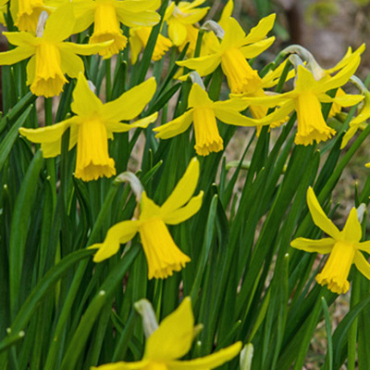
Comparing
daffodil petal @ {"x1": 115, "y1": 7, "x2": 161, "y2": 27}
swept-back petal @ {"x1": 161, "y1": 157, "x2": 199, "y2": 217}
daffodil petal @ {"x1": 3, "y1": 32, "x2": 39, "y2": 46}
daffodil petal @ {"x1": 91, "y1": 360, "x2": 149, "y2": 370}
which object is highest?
daffodil petal @ {"x1": 115, "y1": 7, "x2": 161, "y2": 27}

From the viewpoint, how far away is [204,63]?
50.4 inches

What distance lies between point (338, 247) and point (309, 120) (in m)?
0.26

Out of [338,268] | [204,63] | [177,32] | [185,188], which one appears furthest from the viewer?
[177,32]

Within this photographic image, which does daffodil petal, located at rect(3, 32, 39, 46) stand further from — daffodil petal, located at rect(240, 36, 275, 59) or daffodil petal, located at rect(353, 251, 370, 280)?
daffodil petal, located at rect(353, 251, 370, 280)

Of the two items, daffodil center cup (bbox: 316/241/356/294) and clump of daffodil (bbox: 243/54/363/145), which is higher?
clump of daffodil (bbox: 243/54/363/145)

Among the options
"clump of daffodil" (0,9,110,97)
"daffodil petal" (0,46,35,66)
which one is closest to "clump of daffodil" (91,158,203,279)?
"clump of daffodil" (0,9,110,97)

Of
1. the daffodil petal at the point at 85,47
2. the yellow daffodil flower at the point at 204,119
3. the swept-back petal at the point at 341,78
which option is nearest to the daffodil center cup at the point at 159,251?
the yellow daffodil flower at the point at 204,119

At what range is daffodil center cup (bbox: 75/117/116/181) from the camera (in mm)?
1065

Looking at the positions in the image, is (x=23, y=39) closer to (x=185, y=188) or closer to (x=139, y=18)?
(x=139, y=18)

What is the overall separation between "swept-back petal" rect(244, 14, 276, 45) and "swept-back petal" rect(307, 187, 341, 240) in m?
0.35

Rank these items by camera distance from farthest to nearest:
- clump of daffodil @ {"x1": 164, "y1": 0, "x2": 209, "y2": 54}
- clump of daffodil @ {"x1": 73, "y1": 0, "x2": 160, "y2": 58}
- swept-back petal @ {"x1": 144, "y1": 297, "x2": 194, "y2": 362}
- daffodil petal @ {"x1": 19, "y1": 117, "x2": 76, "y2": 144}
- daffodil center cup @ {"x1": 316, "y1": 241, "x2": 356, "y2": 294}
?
clump of daffodil @ {"x1": 164, "y1": 0, "x2": 209, "y2": 54} → clump of daffodil @ {"x1": 73, "y1": 0, "x2": 160, "y2": 58} → daffodil center cup @ {"x1": 316, "y1": 241, "x2": 356, "y2": 294} → daffodil petal @ {"x1": 19, "y1": 117, "x2": 76, "y2": 144} → swept-back petal @ {"x1": 144, "y1": 297, "x2": 194, "y2": 362}

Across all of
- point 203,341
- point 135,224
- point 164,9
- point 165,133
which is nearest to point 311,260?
point 203,341

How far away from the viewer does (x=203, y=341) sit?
136cm

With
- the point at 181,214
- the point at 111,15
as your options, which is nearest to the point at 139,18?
the point at 111,15
